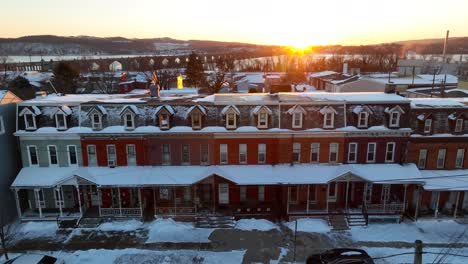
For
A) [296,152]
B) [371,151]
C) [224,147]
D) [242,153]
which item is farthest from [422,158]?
[224,147]

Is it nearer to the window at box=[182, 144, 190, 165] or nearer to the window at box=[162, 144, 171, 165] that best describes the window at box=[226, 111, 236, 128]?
the window at box=[182, 144, 190, 165]

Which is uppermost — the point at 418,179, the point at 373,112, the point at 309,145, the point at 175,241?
the point at 373,112

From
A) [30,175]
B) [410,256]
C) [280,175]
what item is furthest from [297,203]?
[30,175]

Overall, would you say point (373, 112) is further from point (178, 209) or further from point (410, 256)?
point (178, 209)

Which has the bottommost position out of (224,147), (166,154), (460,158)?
(460,158)

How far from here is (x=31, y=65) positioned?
511ft

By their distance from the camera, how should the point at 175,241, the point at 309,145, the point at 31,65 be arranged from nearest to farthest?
the point at 175,241 → the point at 309,145 → the point at 31,65

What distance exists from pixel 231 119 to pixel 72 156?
40.5ft

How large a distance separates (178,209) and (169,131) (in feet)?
19.2

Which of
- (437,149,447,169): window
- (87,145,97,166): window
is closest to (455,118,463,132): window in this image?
(437,149,447,169): window

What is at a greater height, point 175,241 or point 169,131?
point 169,131

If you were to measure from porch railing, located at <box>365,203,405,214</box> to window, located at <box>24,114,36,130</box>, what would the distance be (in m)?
25.5

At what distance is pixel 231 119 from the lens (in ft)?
79.9

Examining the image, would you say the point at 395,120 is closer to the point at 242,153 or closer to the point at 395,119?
the point at 395,119
